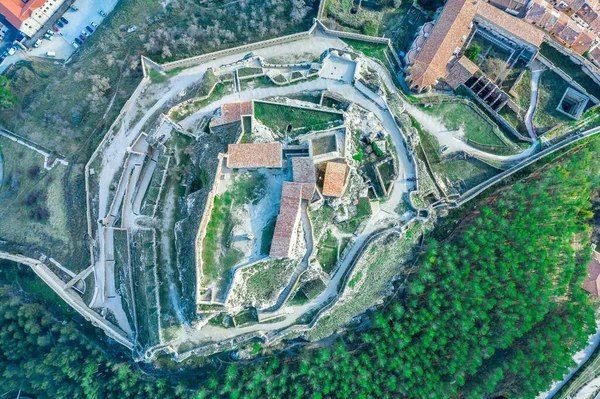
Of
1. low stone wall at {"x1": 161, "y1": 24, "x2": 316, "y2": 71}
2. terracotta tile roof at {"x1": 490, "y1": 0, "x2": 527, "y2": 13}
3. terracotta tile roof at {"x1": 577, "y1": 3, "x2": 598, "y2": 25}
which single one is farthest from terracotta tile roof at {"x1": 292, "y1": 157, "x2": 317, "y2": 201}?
terracotta tile roof at {"x1": 577, "y1": 3, "x2": 598, "y2": 25}

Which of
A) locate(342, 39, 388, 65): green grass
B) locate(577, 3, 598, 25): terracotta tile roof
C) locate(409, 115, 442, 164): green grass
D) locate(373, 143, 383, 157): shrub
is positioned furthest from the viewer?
locate(577, 3, 598, 25): terracotta tile roof

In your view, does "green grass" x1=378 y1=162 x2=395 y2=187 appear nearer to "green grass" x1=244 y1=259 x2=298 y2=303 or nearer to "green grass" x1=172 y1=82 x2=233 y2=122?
"green grass" x1=244 y1=259 x2=298 y2=303

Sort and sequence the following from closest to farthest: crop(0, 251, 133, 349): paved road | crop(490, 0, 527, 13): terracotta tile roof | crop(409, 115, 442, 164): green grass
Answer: crop(409, 115, 442, 164): green grass, crop(0, 251, 133, 349): paved road, crop(490, 0, 527, 13): terracotta tile roof

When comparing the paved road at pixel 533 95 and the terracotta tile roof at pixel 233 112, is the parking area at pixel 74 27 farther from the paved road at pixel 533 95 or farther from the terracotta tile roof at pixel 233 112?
the paved road at pixel 533 95

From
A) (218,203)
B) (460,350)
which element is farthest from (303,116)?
(460,350)

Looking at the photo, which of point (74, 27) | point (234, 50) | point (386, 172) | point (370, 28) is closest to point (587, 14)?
point (370, 28)

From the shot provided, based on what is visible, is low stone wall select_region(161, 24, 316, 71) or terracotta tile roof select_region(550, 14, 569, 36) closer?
terracotta tile roof select_region(550, 14, 569, 36)
